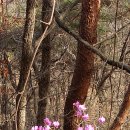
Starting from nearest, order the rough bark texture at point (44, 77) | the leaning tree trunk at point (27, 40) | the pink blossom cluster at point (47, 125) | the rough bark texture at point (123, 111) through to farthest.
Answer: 1. the pink blossom cluster at point (47, 125)
2. the leaning tree trunk at point (27, 40)
3. the rough bark texture at point (123, 111)
4. the rough bark texture at point (44, 77)

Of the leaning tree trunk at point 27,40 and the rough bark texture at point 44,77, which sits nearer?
the leaning tree trunk at point 27,40

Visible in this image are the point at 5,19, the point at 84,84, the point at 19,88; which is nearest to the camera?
the point at 19,88

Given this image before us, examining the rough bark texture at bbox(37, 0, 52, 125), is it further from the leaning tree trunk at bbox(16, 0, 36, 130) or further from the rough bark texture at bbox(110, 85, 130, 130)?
Answer: the leaning tree trunk at bbox(16, 0, 36, 130)

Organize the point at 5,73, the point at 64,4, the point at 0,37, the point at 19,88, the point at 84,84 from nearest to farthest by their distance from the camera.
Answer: the point at 19,88
the point at 84,84
the point at 64,4
the point at 0,37
the point at 5,73

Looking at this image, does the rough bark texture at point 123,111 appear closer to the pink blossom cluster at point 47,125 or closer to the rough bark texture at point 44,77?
the pink blossom cluster at point 47,125

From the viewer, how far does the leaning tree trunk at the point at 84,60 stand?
4887 mm

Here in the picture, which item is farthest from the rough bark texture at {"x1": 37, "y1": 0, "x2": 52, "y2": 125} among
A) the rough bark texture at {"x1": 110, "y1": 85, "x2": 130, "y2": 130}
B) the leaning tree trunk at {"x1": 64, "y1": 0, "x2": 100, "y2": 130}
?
the rough bark texture at {"x1": 110, "y1": 85, "x2": 130, "y2": 130}

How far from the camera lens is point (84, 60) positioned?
Result: 502 centimetres

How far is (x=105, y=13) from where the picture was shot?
24.3ft

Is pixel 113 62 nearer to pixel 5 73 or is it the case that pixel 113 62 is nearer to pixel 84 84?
pixel 84 84

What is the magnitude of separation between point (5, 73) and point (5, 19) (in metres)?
1.62

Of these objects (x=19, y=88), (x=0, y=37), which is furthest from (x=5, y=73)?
(x=19, y=88)

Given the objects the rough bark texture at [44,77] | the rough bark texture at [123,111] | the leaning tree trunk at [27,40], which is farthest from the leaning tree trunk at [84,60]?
the rough bark texture at [44,77]

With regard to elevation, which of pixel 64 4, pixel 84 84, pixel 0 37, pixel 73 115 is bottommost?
pixel 73 115
